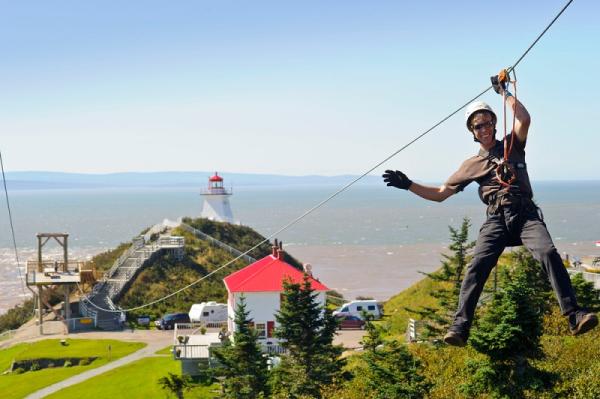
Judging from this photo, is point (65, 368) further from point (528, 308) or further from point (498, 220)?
point (498, 220)

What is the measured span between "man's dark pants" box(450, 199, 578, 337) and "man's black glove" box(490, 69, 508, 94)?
110 cm

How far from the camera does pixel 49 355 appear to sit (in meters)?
33.6

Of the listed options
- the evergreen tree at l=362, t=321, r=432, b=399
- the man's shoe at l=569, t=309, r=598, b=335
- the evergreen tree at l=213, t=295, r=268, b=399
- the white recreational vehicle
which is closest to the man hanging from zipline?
the man's shoe at l=569, t=309, r=598, b=335

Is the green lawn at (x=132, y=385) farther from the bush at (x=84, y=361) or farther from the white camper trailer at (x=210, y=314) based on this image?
the white camper trailer at (x=210, y=314)

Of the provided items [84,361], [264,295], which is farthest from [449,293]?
[84,361]

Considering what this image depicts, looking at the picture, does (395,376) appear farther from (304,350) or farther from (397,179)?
(397,179)

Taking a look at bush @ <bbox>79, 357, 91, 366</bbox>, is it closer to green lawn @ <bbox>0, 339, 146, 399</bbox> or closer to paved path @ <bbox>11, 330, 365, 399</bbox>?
green lawn @ <bbox>0, 339, 146, 399</bbox>

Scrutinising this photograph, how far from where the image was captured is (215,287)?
163 feet

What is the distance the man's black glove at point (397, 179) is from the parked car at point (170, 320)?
35790 mm

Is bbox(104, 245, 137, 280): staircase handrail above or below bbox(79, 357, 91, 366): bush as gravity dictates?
above

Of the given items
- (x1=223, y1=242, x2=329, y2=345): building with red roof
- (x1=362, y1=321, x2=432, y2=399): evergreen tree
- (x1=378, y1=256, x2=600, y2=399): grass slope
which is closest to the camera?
(x1=378, y1=256, x2=600, y2=399): grass slope

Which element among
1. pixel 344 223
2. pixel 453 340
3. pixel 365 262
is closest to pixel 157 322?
pixel 453 340

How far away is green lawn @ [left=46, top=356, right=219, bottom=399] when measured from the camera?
26406 mm

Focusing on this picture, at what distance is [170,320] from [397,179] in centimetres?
3609
